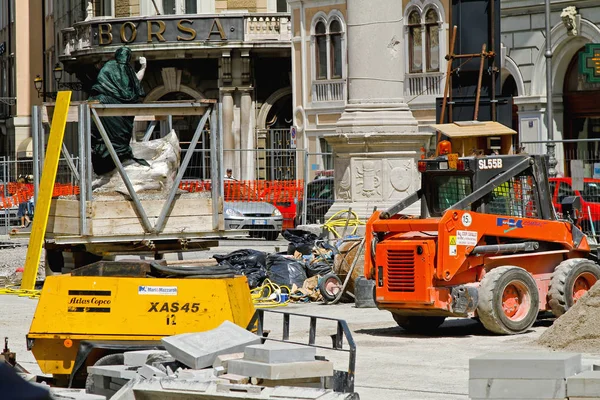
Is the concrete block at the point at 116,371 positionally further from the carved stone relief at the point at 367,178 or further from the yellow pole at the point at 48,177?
the carved stone relief at the point at 367,178

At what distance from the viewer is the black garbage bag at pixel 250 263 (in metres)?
19.0

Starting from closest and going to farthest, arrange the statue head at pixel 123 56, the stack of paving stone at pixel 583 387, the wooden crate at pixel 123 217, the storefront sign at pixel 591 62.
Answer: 1. the stack of paving stone at pixel 583 387
2. the wooden crate at pixel 123 217
3. the statue head at pixel 123 56
4. the storefront sign at pixel 591 62

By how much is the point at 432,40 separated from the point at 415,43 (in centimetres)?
64

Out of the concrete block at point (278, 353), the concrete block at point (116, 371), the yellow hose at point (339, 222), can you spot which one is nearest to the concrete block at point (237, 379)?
the concrete block at point (278, 353)

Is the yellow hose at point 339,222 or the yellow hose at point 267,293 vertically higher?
the yellow hose at point 339,222

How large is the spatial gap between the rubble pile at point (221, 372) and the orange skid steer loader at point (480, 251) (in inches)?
175

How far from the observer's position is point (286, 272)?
1914cm

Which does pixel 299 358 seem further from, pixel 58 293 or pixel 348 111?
pixel 348 111

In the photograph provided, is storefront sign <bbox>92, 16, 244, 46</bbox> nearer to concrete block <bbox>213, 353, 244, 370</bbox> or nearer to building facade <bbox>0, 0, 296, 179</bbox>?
building facade <bbox>0, 0, 296, 179</bbox>

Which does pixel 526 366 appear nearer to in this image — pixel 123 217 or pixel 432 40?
pixel 123 217

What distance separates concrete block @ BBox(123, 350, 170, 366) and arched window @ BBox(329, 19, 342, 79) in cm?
3209

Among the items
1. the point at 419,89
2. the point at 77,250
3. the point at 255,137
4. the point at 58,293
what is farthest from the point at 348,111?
the point at 255,137

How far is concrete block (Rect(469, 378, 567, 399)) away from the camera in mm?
8336

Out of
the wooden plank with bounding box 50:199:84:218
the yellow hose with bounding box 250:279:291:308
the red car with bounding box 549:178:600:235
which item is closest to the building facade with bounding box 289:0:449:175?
the red car with bounding box 549:178:600:235
